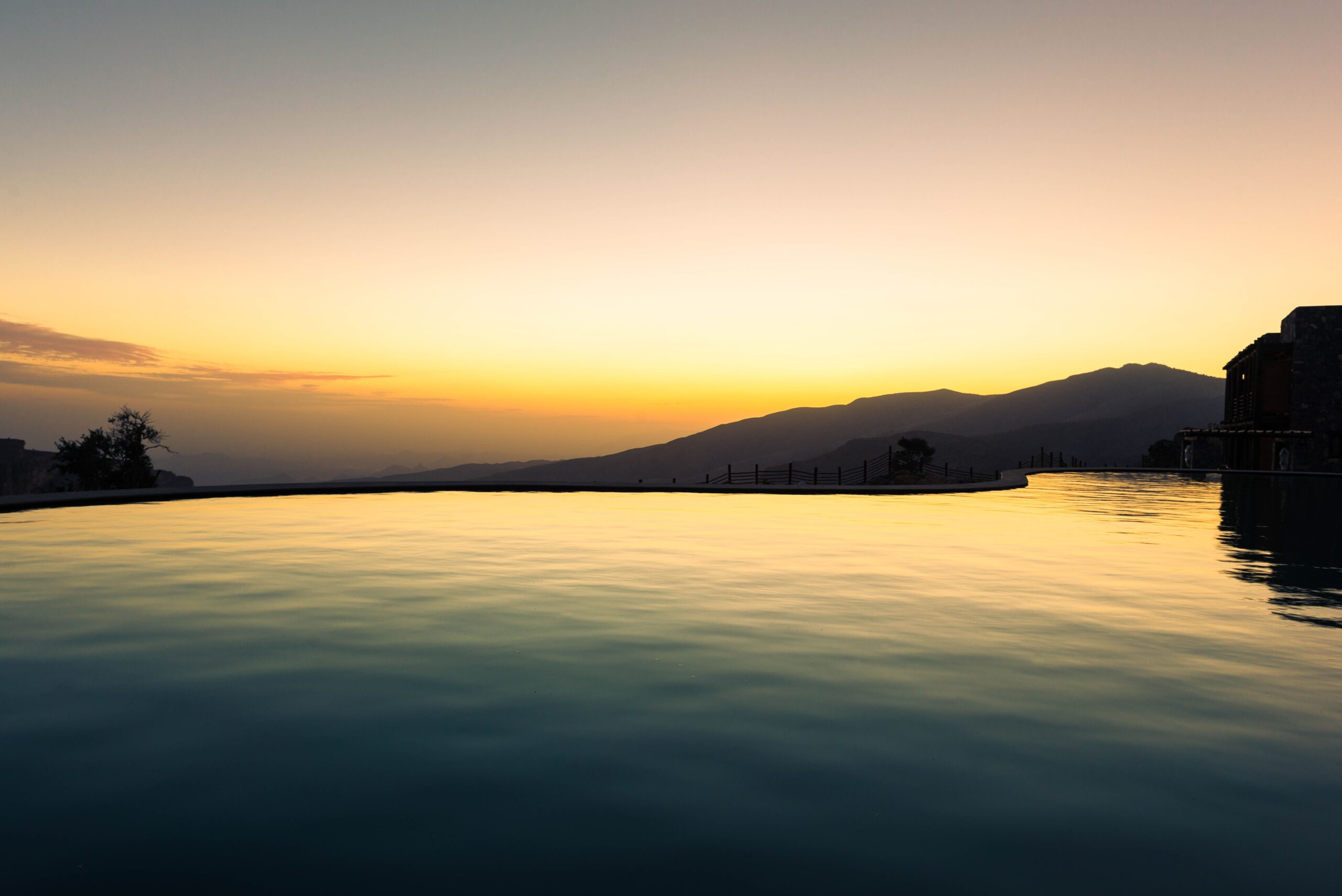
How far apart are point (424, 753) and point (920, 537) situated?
426 inches

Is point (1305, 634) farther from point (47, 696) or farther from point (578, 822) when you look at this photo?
point (47, 696)

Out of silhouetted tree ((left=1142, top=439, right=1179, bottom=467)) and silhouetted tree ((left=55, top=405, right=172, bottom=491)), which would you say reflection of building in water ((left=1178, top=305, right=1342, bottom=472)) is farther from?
silhouetted tree ((left=55, top=405, right=172, bottom=491))

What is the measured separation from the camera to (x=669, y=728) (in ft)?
15.5

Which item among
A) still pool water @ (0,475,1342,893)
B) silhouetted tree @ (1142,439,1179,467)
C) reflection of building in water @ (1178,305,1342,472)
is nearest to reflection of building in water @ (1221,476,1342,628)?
still pool water @ (0,475,1342,893)

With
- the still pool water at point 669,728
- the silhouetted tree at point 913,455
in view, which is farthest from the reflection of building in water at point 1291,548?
the silhouetted tree at point 913,455

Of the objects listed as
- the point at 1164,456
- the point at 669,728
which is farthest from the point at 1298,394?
the point at 669,728

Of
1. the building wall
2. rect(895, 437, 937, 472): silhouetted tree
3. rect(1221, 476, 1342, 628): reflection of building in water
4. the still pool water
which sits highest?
the building wall

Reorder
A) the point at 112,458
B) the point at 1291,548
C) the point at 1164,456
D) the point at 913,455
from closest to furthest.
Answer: the point at 1291,548
the point at 112,458
the point at 1164,456
the point at 913,455

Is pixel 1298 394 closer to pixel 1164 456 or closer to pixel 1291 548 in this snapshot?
pixel 1164 456

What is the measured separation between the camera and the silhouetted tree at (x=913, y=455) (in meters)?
59.2

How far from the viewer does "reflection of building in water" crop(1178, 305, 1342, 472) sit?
44094 millimetres

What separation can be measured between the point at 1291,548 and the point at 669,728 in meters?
13.0

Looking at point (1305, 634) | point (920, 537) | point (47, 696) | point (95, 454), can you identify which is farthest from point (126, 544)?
point (95, 454)

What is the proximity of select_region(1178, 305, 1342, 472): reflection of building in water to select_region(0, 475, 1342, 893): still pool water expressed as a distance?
43.6m
